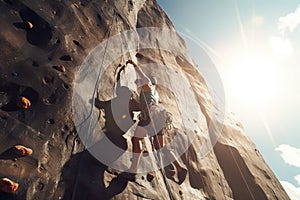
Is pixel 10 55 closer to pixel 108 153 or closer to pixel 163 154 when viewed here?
pixel 108 153

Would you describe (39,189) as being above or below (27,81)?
below

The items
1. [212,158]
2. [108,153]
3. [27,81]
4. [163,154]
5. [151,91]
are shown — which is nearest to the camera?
[27,81]

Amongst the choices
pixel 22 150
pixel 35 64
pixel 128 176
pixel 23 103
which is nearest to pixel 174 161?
pixel 128 176

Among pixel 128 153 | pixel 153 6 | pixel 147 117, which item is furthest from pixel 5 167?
pixel 153 6

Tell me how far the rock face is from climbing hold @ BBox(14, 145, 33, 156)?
0.18 feet

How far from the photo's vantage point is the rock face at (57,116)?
3418mm

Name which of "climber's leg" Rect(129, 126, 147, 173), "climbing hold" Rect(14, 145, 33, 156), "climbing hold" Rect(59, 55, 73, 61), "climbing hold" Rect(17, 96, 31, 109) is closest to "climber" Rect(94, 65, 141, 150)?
"climber's leg" Rect(129, 126, 147, 173)

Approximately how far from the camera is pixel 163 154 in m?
5.82

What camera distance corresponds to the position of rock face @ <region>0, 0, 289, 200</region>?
3418 mm

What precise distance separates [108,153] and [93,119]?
750mm

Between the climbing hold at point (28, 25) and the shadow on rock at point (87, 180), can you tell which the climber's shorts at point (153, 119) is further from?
the climbing hold at point (28, 25)

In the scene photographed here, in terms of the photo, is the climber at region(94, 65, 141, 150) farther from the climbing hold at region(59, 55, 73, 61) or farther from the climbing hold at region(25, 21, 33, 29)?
the climbing hold at region(25, 21, 33, 29)

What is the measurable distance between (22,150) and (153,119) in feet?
8.61

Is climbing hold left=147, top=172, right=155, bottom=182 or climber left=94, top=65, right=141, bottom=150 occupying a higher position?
climber left=94, top=65, right=141, bottom=150
